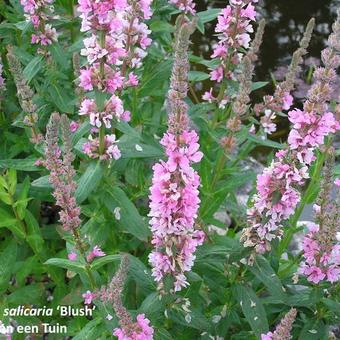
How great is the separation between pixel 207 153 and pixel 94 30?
1.39 metres

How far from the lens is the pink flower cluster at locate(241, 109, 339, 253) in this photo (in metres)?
2.49

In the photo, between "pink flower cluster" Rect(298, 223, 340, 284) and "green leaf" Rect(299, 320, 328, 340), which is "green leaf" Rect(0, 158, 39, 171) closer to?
"pink flower cluster" Rect(298, 223, 340, 284)

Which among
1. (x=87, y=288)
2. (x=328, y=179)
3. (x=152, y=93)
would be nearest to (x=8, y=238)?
(x=87, y=288)

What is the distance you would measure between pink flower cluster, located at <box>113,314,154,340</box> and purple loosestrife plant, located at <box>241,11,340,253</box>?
73cm

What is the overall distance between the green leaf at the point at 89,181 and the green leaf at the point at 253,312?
3.17 feet

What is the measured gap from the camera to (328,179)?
2.64 metres

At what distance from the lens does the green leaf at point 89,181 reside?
2842 mm

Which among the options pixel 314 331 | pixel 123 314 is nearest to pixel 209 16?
pixel 314 331

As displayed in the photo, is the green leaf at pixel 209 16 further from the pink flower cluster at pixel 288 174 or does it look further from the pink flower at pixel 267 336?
the pink flower at pixel 267 336

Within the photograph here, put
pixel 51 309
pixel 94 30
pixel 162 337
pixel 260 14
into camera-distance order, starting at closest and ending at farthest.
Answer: pixel 94 30
pixel 162 337
pixel 51 309
pixel 260 14

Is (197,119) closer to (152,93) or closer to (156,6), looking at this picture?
(152,93)

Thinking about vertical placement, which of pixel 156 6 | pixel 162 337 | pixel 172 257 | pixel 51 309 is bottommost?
pixel 51 309

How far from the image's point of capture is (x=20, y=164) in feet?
11.0

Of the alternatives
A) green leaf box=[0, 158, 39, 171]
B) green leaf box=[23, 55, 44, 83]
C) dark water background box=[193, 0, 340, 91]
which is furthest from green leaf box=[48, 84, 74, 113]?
dark water background box=[193, 0, 340, 91]
